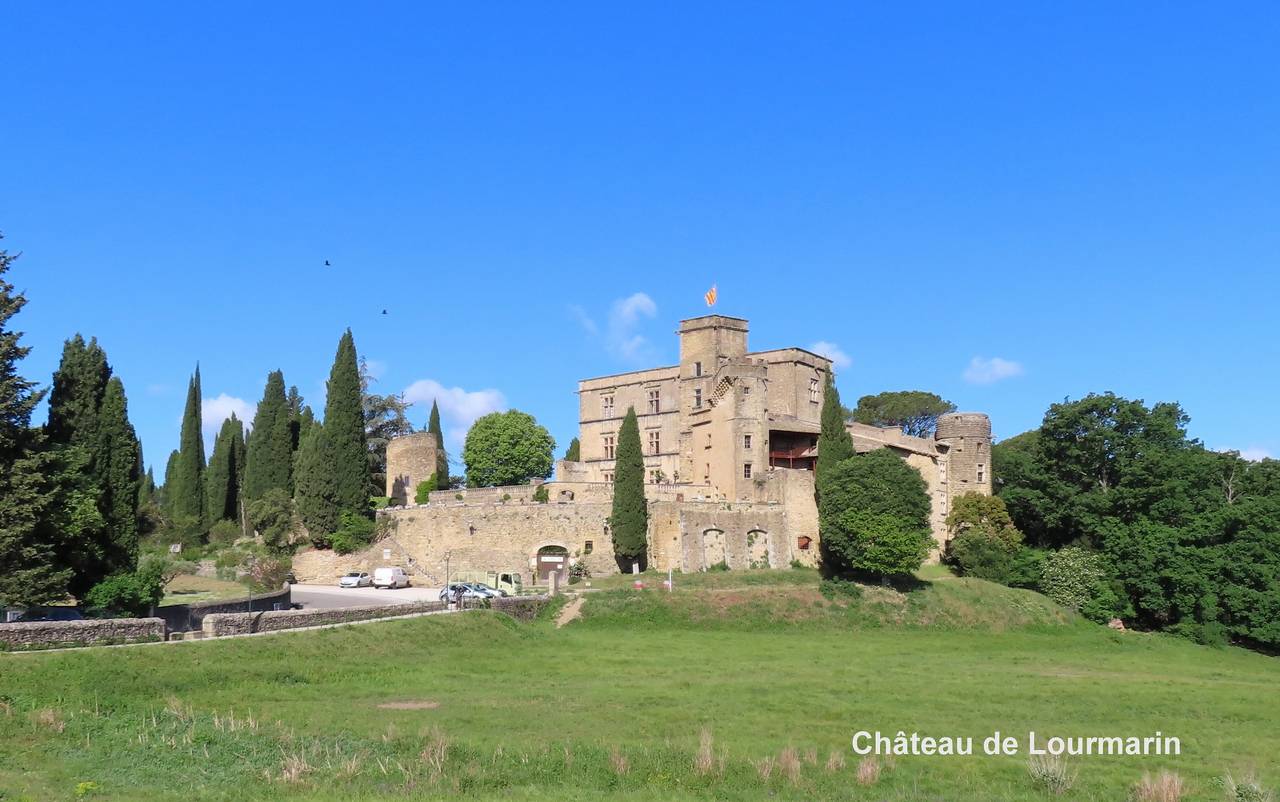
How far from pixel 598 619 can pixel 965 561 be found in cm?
2286

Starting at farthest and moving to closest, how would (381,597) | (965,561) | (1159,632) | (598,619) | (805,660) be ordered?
(965,561) → (1159,632) → (381,597) → (598,619) → (805,660)

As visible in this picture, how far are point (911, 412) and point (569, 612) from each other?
58255 millimetres

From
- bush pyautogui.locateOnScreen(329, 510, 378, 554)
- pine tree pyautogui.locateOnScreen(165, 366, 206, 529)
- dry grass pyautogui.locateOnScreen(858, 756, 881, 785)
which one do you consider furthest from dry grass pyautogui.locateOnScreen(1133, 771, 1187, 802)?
pine tree pyautogui.locateOnScreen(165, 366, 206, 529)

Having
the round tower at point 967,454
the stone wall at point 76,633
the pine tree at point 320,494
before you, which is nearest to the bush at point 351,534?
the pine tree at point 320,494

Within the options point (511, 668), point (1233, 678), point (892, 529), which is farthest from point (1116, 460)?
point (511, 668)

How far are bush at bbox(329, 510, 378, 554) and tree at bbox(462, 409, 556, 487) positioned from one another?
19.0m

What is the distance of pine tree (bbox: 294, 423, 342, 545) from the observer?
5809 centimetres

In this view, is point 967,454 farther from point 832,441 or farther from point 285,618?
point 285,618

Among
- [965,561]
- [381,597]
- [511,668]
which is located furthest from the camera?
[965,561]

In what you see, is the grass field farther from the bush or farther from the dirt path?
the bush

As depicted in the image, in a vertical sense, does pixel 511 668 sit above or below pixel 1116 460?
below

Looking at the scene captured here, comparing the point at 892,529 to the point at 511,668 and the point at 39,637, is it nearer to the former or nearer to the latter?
the point at 511,668

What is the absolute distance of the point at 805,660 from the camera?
121 feet

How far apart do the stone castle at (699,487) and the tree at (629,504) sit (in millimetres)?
1035
